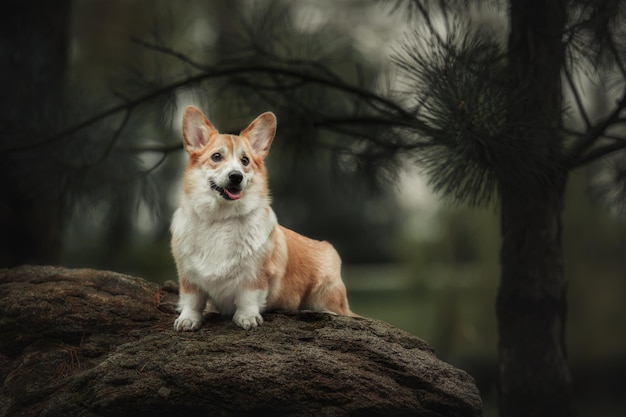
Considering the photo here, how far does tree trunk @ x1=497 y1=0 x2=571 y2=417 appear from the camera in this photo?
12.9ft

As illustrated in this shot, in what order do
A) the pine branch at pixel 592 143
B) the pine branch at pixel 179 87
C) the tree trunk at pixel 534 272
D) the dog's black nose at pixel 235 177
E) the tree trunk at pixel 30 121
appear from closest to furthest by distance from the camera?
the dog's black nose at pixel 235 177
the pine branch at pixel 592 143
the tree trunk at pixel 534 272
the pine branch at pixel 179 87
the tree trunk at pixel 30 121

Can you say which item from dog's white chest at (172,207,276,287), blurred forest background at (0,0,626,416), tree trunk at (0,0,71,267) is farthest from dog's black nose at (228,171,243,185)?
tree trunk at (0,0,71,267)

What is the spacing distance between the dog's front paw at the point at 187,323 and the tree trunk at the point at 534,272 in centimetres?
179

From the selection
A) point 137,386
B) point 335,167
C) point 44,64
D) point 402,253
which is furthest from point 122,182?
point 402,253

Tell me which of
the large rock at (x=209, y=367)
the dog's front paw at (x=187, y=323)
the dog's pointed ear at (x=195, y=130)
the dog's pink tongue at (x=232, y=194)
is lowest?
the large rock at (x=209, y=367)

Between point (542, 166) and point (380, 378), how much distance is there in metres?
1.38

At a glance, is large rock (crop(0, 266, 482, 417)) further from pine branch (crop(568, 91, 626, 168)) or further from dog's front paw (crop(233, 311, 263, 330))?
pine branch (crop(568, 91, 626, 168))

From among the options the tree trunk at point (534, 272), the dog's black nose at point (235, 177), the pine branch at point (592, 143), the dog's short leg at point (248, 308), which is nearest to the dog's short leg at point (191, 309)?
the dog's short leg at point (248, 308)

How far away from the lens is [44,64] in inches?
197

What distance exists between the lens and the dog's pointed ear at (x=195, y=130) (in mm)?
3238

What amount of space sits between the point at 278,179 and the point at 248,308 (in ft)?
19.2

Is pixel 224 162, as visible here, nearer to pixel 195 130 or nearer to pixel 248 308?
pixel 195 130

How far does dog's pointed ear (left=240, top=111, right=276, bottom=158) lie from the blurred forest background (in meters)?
0.67

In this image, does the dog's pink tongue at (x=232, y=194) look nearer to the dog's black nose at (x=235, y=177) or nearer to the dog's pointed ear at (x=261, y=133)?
the dog's black nose at (x=235, y=177)
